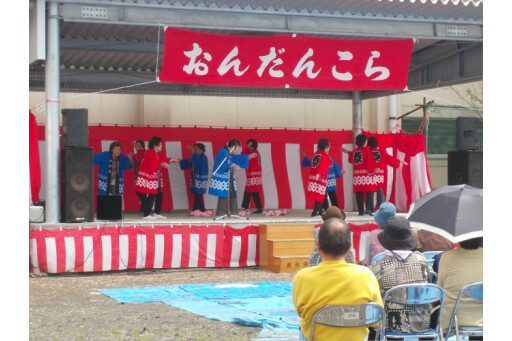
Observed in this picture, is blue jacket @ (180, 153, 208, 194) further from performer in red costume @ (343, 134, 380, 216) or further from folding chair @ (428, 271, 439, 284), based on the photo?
folding chair @ (428, 271, 439, 284)

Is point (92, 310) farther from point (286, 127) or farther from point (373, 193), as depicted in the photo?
point (286, 127)

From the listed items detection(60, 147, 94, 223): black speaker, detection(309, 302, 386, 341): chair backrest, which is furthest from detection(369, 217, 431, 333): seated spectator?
detection(60, 147, 94, 223): black speaker

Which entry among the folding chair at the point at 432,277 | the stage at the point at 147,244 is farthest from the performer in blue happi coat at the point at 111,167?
the folding chair at the point at 432,277

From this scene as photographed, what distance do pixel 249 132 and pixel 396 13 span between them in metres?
5.20

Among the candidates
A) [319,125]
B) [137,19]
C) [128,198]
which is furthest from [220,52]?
[319,125]

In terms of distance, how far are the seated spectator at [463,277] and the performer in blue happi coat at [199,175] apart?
1000cm

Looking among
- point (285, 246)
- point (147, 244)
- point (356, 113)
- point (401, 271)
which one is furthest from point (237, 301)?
point (356, 113)

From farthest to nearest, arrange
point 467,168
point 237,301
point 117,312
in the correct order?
point 467,168 → point 237,301 → point 117,312

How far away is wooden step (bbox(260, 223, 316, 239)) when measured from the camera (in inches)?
449

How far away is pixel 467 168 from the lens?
44.0 ft

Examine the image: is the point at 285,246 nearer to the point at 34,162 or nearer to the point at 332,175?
the point at 332,175

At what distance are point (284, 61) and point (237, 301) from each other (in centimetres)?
395

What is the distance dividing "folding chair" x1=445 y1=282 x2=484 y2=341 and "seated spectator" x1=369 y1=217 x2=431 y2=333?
18 centimetres

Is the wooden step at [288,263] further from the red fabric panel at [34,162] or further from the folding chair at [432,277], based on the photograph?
the folding chair at [432,277]
